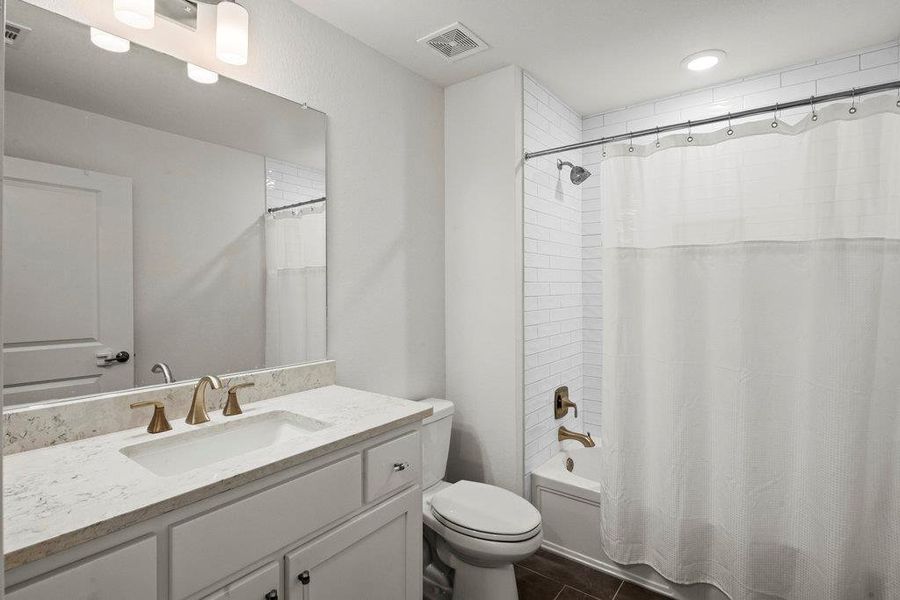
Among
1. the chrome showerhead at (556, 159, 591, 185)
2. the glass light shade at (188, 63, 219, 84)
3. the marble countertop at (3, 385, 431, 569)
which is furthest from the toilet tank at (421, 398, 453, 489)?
the glass light shade at (188, 63, 219, 84)

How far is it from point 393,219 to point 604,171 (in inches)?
39.3

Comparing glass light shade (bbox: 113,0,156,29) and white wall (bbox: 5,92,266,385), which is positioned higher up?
glass light shade (bbox: 113,0,156,29)

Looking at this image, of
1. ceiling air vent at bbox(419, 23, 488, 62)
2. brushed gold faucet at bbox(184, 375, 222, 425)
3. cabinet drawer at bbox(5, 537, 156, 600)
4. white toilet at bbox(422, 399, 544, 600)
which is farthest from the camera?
ceiling air vent at bbox(419, 23, 488, 62)

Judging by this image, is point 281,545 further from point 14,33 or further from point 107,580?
point 14,33

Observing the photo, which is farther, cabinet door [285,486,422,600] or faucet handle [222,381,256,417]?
faucet handle [222,381,256,417]

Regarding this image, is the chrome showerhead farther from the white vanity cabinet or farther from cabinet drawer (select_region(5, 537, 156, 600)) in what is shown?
cabinet drawer (select_region(5, 537, 156, 600))

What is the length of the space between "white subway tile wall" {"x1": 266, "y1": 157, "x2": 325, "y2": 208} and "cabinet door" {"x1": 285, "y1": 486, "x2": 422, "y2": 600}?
1174 millimetres

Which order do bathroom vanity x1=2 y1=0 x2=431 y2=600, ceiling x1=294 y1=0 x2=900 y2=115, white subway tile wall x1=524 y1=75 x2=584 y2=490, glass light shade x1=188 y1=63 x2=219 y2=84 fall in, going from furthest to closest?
white subway tile wall x1=524 y1=75 x2=584 y2=490
ceiling x1=294 y1=0 x2=900 y2=115
glass light shade x1=188 y1=63 x2=219 y2=84
bathroom vanity x1=2 y1=0 x2=431 y2=600

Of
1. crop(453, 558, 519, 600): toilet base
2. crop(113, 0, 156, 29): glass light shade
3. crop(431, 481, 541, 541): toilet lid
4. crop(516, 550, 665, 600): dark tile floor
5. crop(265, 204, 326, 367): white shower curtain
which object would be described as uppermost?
crop(113, 0, 156, 29): glass light shade

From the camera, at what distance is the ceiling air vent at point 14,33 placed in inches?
49.7

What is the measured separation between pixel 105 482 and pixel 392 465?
0.73 m

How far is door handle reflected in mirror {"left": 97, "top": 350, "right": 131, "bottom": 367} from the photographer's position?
141 centimetres

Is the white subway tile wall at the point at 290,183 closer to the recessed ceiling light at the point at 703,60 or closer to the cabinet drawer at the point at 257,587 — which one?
the cabinet drawer at the point at 257,587

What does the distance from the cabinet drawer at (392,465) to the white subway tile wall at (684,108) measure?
5.94 ft
